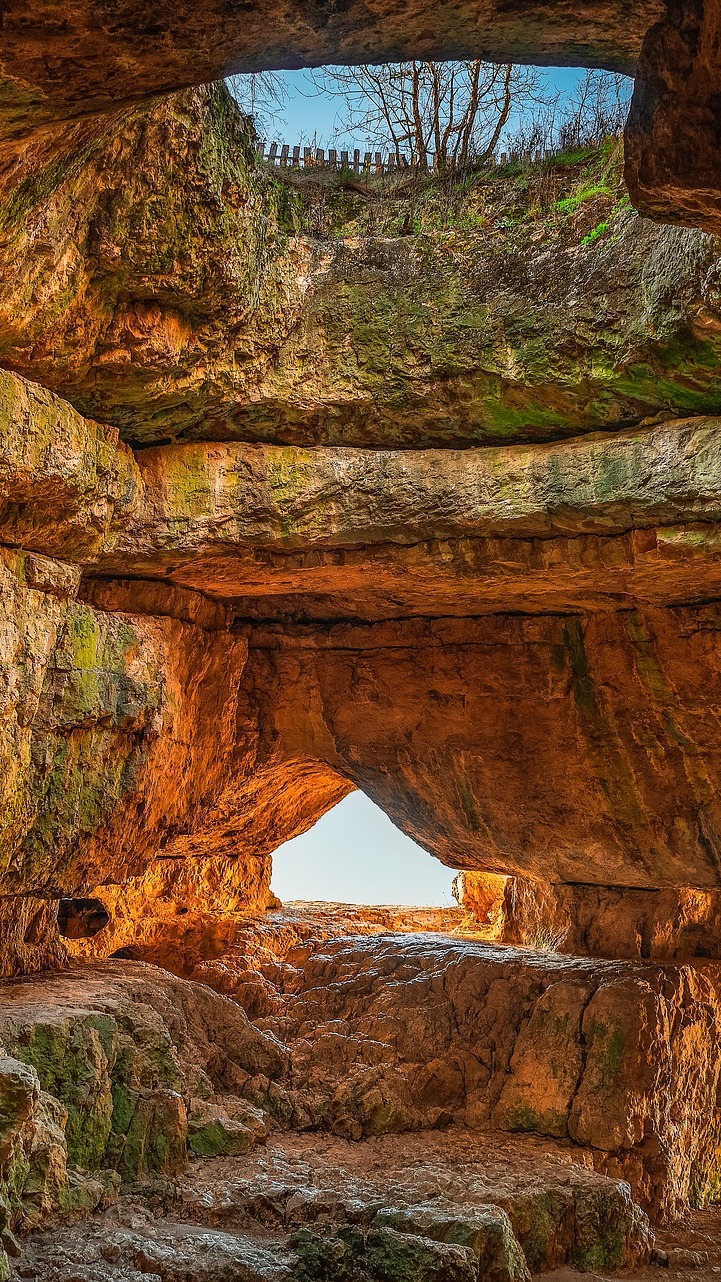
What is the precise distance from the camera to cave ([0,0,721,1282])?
5527 millimetres

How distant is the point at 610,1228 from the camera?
25.5ft

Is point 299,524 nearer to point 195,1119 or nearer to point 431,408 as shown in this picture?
point 431,408

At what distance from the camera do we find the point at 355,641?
35.4 feet

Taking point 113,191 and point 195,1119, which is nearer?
point 113,191

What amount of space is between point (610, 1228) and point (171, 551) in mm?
6210

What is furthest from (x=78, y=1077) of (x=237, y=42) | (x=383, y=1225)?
(x=237, y=42)

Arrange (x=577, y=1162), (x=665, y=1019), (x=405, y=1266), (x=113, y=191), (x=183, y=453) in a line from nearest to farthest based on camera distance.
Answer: (x=113, y=191)
(x=405, y=1266)
(x=183, y=453)
(x=577, y=1162)
(x=665, y=1019)

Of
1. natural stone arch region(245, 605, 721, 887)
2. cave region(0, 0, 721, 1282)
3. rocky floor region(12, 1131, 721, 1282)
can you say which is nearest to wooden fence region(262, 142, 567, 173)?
cave region(0, 0, 721, 1282)

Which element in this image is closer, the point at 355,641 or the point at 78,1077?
the point at 78,1077

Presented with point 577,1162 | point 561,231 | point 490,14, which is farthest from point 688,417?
point 577,1162

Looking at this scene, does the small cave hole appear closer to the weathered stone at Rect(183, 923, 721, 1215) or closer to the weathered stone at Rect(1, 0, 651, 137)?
the weathered stone at Rect(183, 923, 721, 1215)

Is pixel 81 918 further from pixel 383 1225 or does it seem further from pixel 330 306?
pixel 330 306

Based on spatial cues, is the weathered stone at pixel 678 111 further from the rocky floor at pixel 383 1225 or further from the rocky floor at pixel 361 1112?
the rocky floor at pixel 383 1225

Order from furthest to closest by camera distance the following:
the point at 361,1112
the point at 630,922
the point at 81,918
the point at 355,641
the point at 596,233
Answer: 1. the point at 355,641
2. the point at 81,918
3. the point at 630,922
4. the point at 361,1112
5. the point at 596,233
